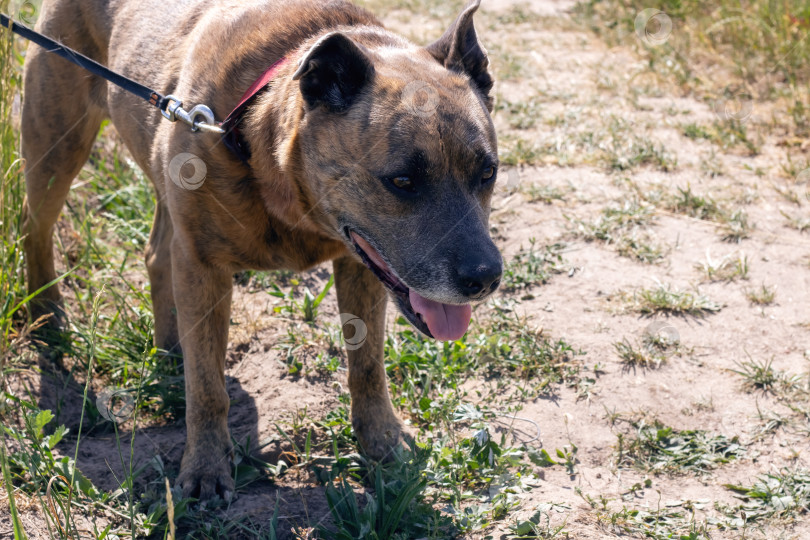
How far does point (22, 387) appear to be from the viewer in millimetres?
3523

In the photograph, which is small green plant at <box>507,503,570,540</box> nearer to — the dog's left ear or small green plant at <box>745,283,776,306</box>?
the dog's left ear

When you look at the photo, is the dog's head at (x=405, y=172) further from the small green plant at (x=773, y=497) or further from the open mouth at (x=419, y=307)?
the small green plant at (x=773, y=497)

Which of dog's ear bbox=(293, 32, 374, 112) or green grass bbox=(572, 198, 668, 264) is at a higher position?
dog's ear bbox=(293, 32, 374, 112)

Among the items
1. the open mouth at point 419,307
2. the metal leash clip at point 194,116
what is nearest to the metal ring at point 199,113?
the metal leash clip at point 194,116

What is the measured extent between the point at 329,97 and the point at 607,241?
8.27 feet

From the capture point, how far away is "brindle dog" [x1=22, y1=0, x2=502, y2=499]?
264cm

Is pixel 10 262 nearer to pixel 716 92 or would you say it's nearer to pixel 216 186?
pixel 216 186

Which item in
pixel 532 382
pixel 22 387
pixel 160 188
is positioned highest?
pixel 160 188

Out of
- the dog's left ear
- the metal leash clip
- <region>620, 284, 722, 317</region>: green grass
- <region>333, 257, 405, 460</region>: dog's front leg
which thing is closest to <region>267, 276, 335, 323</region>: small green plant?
<region>333, 257, 405, 460</region>: dog's front leg

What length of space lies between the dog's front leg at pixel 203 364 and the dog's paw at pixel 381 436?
1.80 ft

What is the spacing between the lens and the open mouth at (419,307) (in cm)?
279

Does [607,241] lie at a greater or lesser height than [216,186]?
lesser

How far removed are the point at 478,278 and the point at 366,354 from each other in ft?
3.11

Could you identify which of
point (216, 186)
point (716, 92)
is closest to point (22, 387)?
point (216, 186)
